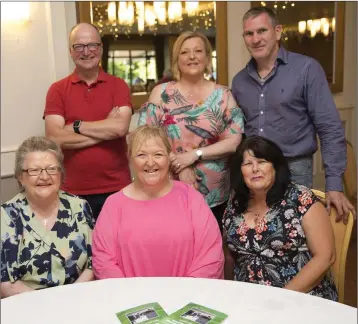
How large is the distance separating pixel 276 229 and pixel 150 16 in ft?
7.88

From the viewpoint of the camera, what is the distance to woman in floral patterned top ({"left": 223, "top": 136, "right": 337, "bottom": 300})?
185 centimetres

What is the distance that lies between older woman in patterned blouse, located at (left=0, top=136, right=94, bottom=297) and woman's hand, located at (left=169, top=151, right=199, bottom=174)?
20.0 inches

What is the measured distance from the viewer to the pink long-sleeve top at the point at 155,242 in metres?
1.87

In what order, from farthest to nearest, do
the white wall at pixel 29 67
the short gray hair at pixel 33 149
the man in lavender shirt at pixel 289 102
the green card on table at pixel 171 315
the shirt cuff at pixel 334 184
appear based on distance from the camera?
1. the white wall at pixel 29 67
2. the man in lavender shirt at pixel 289 102
3. the shirt cuff at pixel 334 184
4. the short gray hair at pixel 33 149
5. the green card on table at pixel 171 315

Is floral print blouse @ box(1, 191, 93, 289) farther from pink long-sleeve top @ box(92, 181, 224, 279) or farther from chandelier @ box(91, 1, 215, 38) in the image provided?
chandelier @ box(91, 1, 215, 38)

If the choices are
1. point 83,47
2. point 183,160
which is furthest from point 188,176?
point 83,47

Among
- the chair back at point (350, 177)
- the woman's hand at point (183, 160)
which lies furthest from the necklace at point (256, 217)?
the chair back at point (350, 177)

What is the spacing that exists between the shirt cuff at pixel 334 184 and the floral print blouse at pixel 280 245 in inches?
10.6

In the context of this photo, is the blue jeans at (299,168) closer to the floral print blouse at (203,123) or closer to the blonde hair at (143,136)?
the floral print blouse at (203,123)

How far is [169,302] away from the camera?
144cm

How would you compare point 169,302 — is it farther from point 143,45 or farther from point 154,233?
point 143,45

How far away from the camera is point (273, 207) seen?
6.40 feet

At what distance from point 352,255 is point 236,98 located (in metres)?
2.10

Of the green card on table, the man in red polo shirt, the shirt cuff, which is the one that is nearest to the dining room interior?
the man in red polo shirt
